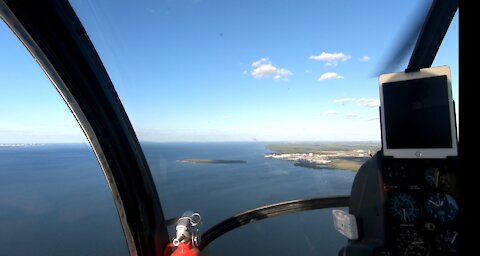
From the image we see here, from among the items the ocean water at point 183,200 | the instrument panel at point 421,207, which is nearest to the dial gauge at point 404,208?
the instrument panel at point 421,207

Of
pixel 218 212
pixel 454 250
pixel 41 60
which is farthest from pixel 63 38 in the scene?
pixel 218 212

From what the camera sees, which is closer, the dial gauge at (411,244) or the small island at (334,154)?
the dial gauge at (411,244)

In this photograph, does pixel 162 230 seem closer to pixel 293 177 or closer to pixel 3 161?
pixel 293 177

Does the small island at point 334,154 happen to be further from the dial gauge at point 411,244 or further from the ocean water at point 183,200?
the dial gauge at point 411,244

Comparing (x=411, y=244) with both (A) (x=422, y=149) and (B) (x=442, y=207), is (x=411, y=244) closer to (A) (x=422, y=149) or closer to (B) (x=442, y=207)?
(B) (x=442, y=207)

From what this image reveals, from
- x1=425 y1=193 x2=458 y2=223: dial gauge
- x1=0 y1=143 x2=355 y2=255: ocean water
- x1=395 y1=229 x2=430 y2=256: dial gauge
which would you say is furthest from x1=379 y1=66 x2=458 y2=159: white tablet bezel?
x1=0 y1=143 x2=355 y2=255: ocean water
